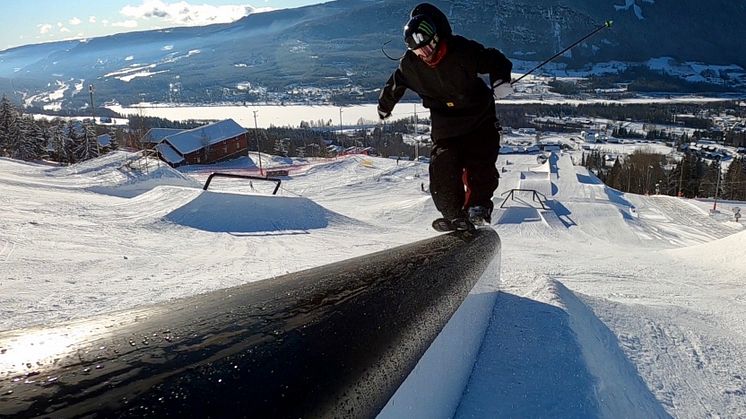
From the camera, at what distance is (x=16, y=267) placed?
5023 millimetres

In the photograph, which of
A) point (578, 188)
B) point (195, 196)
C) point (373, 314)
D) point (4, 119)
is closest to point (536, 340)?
point (373, 314)

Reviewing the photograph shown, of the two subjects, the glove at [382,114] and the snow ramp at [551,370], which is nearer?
the snow ramp at [551,370]

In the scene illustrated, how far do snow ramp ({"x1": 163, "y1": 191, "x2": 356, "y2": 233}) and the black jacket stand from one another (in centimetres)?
637

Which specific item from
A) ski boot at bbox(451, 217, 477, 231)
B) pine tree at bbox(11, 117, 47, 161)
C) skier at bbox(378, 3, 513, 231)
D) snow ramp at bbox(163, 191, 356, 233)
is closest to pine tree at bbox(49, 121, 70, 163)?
pine tree at bbox(11, 117, 47, 161)

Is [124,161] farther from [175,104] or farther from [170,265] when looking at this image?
[175,104]

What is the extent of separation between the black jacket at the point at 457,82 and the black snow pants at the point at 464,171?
0.33 ft

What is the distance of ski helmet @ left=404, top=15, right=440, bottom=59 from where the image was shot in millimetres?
3836

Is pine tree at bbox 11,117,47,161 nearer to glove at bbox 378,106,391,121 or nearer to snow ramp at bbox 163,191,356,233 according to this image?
snow ramp at bbox 163,191,356,233

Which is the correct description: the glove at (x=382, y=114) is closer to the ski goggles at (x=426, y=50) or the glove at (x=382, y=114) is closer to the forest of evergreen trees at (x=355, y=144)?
the ski goggles at (x=426, y=50)

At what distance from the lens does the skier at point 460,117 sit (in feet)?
13.2

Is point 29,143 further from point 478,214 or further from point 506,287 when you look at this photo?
point 506,287

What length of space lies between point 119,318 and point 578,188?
36976 millimetres

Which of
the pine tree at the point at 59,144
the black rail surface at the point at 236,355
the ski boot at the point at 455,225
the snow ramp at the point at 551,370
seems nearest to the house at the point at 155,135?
the pine tree at the point at 59,144

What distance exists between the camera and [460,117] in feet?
13.8
